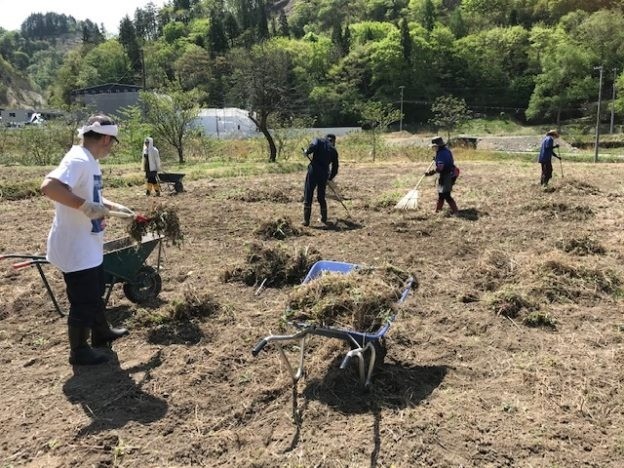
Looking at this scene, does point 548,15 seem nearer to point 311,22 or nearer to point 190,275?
point 311,22

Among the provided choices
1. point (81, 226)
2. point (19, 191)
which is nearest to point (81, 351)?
point (81, 226)

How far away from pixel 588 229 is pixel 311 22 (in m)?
143

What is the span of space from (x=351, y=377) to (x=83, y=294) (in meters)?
2.07

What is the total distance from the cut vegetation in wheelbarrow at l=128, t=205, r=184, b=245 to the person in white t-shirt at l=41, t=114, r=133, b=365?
3.08ft

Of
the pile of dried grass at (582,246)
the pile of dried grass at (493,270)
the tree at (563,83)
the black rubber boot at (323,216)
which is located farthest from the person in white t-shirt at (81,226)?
the tree at (563,83)

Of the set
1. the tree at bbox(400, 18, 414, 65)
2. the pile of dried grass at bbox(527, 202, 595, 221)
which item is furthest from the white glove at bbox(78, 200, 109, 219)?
the tree at bbox(400, 18, 414, 65)

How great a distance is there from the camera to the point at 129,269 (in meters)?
5.21

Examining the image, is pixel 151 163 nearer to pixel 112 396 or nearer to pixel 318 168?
pixel 318 168

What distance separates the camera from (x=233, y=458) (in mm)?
3178

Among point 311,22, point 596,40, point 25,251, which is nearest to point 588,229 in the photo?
point 25,251

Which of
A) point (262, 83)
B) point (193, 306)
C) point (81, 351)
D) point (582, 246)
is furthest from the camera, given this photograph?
point (262, 83)

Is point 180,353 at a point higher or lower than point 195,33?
lower

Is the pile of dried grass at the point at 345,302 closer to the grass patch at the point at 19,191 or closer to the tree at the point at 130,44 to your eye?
the grass patch at the point at 19,191

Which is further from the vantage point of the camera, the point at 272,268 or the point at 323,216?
the point at 323,216
